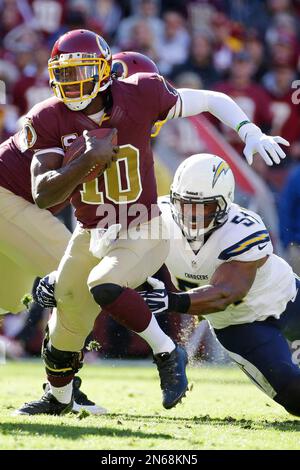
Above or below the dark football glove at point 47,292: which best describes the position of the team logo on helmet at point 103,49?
above

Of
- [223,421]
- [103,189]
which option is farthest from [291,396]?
[103,189]

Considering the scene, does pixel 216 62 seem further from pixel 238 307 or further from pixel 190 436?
pixel 190 436

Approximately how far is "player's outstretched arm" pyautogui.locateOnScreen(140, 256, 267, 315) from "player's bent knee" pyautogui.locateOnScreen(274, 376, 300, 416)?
0.47 meters

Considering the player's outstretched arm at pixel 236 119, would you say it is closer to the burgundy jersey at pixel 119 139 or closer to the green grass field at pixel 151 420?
the burgundy jersey at pixel 119 139

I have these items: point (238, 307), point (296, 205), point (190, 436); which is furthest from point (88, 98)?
point (296, 205)

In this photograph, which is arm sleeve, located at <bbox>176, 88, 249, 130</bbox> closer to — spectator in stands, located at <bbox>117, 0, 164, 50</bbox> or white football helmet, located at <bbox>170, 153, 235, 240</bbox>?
white football helmet, located at <bbox>170, 153, 235, 240</bbox>

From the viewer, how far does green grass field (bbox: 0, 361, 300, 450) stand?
4.12m

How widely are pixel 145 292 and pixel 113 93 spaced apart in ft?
3.10

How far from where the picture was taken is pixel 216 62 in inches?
416

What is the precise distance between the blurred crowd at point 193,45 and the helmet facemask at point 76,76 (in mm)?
4357

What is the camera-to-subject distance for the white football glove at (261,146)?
16.1ft

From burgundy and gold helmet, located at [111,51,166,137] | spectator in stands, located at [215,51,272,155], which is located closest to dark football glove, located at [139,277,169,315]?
burgundy and gold helmet, located at [111,51,166,137]

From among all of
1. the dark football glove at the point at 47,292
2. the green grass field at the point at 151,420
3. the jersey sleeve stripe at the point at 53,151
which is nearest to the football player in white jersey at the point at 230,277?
the green grass field at the point at 151,420

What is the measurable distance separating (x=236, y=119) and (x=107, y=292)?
1212 millimetres
